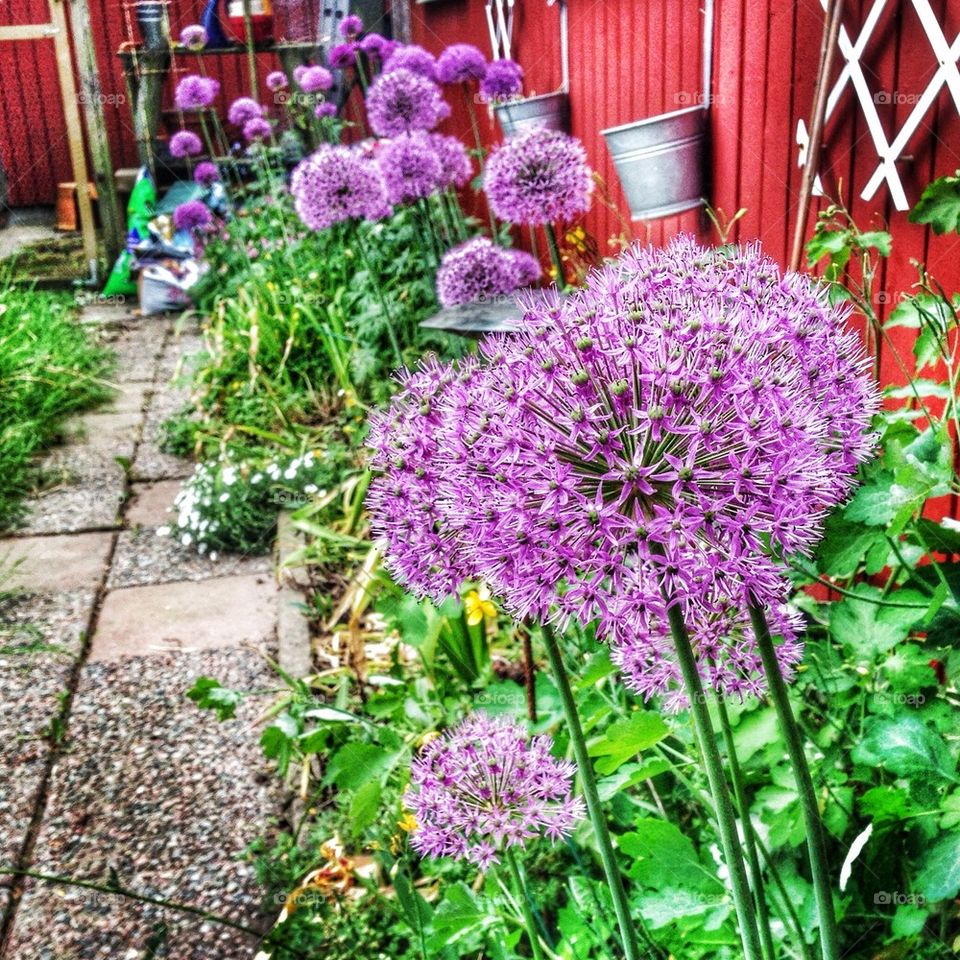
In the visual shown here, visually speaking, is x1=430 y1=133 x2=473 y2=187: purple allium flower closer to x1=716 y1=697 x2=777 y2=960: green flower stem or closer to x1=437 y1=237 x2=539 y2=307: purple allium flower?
x1=437 y1=237 x2=539 y2=307: purple allium flower

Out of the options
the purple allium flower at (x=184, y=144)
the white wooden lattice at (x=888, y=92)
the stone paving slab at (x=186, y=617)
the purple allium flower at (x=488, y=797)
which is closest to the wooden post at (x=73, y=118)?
the purple allium flower at (x=184, y=144)

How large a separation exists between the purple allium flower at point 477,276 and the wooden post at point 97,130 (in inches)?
260

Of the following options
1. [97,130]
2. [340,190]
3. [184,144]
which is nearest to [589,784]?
[340,190]

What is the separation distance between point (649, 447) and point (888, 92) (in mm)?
1963

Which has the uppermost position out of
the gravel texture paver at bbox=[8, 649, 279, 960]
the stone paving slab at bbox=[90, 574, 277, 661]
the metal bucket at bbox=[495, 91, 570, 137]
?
the metal bucket at bbox=[495, 91, 570, 137]

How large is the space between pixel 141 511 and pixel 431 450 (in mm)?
3931

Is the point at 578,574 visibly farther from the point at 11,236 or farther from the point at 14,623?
the point at 11,236

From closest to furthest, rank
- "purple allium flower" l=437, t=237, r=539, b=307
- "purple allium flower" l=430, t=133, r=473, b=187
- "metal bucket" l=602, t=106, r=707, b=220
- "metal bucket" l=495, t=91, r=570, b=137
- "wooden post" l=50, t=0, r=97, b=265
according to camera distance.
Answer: "purple allium flower" l=437, t=237, r=539, b=307 < "metal bucket" l=602, t=106, r=707, b=220 < "purple allium flower" l=430, t=133, r=473, b=187 < "metal bucket" l=495, t=91, r=570, b=137 < "wooden post" l=50, t=0, r=97, b=265

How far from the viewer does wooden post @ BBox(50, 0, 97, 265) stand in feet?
29.7

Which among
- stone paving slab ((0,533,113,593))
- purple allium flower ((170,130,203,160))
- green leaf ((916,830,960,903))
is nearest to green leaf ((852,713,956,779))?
green leaf ((916,830,960,903))

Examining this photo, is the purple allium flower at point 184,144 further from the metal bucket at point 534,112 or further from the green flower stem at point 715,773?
the green flower stem at point 715,773

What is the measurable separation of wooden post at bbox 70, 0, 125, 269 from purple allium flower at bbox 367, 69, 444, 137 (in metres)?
5.35

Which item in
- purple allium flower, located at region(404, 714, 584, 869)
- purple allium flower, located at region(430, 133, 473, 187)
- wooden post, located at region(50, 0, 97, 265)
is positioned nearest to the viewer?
purple allium flower, located at region(404, 714, 584, 869)

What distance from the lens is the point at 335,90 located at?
8250 millimetres
